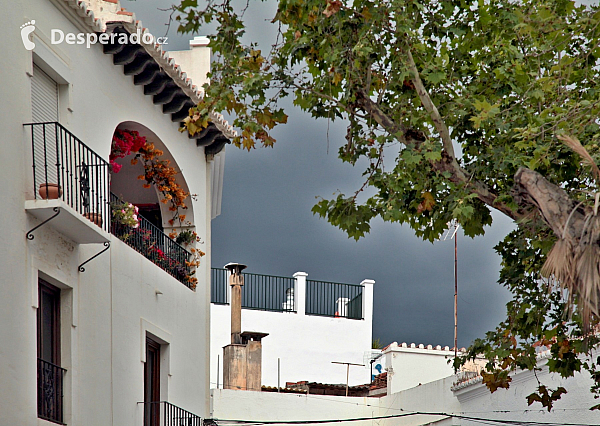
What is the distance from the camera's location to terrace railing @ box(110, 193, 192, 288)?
14.0 meters

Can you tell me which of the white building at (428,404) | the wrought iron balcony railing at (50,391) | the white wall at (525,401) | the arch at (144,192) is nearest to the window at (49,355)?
the wrought iron balcony railing at (50,391)

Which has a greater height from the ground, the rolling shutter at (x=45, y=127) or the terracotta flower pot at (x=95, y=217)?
the rolling shutter at (x=45, y=127)

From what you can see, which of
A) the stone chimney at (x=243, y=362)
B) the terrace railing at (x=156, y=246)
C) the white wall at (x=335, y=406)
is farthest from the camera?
the stone chimney at (x=243, y=362)

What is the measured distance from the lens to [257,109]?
11.0 meters

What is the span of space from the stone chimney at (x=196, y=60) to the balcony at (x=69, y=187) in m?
4.69

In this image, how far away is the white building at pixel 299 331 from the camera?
32.2 metres

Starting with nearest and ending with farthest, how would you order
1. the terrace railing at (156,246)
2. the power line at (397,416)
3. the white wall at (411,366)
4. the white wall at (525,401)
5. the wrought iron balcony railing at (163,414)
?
the terrace railing at (156,246), the wrought iron balcony railing at (163,414), the white wall at (525,401), the power line at (397,416), the white wall at (411,366)

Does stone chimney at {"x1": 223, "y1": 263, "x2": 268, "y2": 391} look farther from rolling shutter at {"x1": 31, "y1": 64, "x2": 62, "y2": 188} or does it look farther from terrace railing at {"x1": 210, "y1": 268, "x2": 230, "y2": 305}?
rolling shutter at {"x1": 31, "y1": 64, "x2": 62, "y2": 188}

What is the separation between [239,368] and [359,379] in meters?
7.58

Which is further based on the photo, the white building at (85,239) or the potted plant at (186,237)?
the potted plant at (186,237)

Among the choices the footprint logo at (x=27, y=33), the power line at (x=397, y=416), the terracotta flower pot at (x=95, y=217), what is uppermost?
the footprint logo at (x=27, y=33)

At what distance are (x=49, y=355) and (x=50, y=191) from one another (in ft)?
6.89

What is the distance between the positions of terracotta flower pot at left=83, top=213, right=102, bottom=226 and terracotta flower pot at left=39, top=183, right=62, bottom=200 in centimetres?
90

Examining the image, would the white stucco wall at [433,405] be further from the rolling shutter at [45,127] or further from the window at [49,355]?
the rolling shutter at [45,127]
